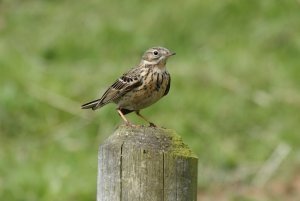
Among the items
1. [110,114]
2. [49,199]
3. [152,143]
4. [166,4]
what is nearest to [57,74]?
[110,114]

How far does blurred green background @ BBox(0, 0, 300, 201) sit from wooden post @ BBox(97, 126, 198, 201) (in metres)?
4.82

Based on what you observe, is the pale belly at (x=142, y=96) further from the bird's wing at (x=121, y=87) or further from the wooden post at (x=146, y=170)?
the wooden post at (x=146, y=170)

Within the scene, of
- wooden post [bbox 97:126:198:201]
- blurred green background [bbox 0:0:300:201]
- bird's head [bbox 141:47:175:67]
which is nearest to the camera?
wooden post [bbox 97:126:198:201]

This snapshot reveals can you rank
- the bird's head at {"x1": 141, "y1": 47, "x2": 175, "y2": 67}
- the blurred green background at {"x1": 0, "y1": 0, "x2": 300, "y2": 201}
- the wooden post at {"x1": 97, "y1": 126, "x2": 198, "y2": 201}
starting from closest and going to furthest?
the wooden post at {"x1": 97, "y1": 126, "x2": 198, "y2": 201}
the bird's head at {"x1": 141, "y1": 47, "x2": 175, "y2": 67}
the blurred green background at {"x1": 0, "y1": 0, "x2": 300, "y2": 201}

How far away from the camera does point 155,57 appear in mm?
6754

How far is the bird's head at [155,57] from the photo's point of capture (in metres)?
6.64

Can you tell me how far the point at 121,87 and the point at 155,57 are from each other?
2.06ft

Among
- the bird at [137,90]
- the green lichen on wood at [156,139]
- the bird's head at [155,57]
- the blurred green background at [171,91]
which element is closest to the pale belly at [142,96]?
the bird at [137,90]

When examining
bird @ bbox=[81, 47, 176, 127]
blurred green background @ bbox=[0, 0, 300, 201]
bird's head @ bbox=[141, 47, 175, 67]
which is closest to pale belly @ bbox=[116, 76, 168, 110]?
bird @ bbox=[81, 47, 176, 127]

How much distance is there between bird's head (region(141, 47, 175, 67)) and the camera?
6645 mm

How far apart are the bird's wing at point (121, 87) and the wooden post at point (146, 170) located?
7.78 feet

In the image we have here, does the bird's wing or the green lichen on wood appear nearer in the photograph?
the green lichen on wood

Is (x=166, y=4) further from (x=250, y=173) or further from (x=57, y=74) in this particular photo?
(x=250, y=173)

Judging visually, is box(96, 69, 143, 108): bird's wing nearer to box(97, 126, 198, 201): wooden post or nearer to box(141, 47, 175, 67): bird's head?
box(141, 47, 175, 67): bird's head
